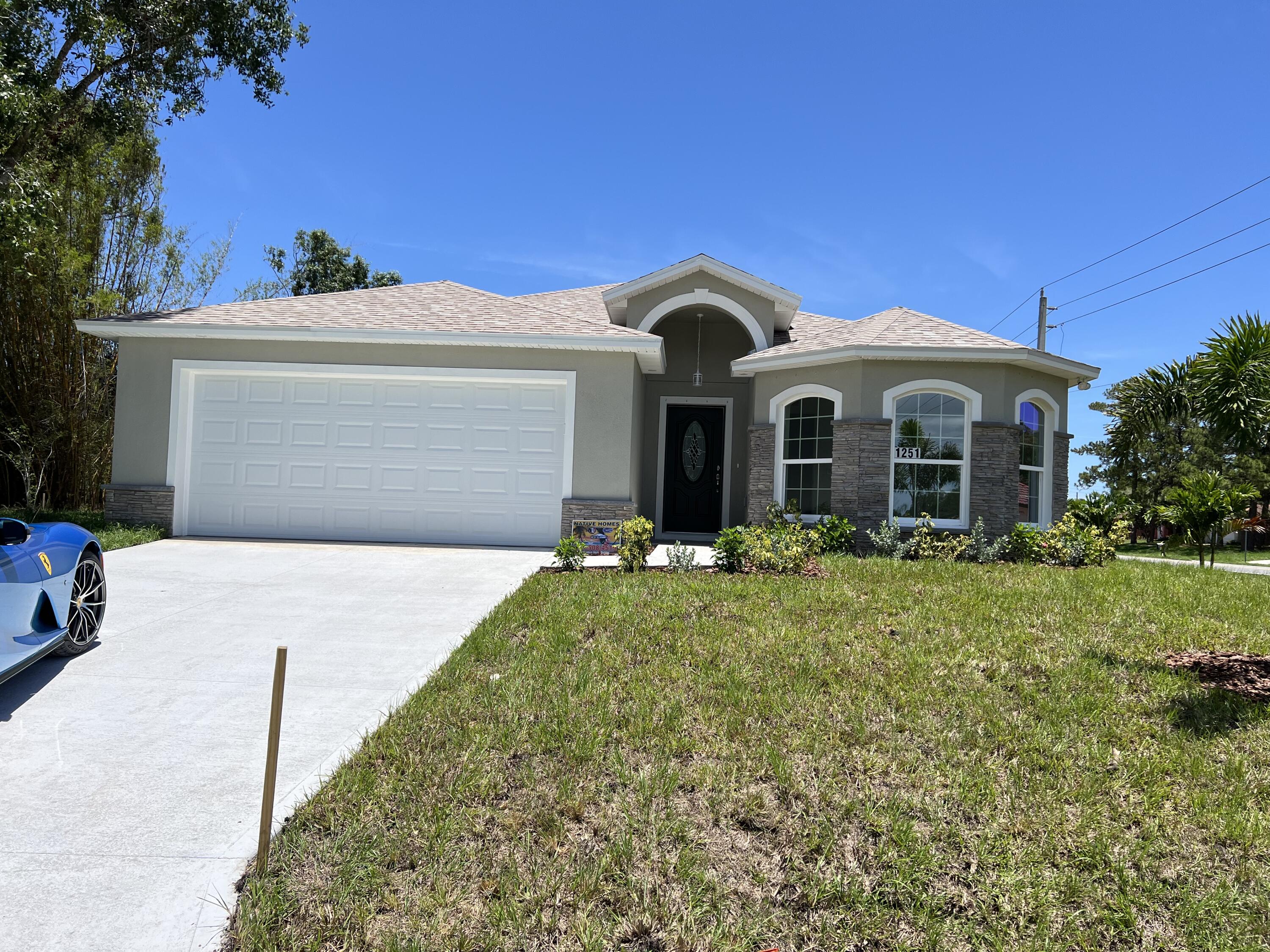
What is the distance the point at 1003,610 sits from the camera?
7.26 m

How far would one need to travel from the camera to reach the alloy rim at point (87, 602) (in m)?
5.36

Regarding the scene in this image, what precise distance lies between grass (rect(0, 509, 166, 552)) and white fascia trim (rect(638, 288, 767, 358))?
886 centimetres

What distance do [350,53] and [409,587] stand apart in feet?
35.4

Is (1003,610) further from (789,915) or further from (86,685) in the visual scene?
(86,685)

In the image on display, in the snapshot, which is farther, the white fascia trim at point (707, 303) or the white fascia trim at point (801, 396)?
the white fascia trim at point (707, 303)

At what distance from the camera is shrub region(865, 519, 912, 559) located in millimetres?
11504

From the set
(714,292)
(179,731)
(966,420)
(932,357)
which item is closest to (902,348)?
(932,357)

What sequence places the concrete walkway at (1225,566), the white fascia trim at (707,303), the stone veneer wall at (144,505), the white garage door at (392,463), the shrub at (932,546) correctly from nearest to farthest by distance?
the shrub at (932,546) < the stone veneer wall at (144,505) < the white garage door at (392,463) < the concrete walkway at (1225,566) < the white fascia trim at (707,303)

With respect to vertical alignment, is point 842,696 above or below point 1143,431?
below

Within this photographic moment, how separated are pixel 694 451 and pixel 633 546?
620 centimetres

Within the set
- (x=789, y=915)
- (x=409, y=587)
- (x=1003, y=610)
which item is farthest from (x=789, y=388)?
(x=789, y=915)

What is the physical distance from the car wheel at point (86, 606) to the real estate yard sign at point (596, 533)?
7006 mm

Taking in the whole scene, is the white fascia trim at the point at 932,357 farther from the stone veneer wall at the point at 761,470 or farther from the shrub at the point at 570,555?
the shrub at the point at 570,555

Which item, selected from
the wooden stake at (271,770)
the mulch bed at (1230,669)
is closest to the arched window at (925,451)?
the mulch bed at (1230,669)
